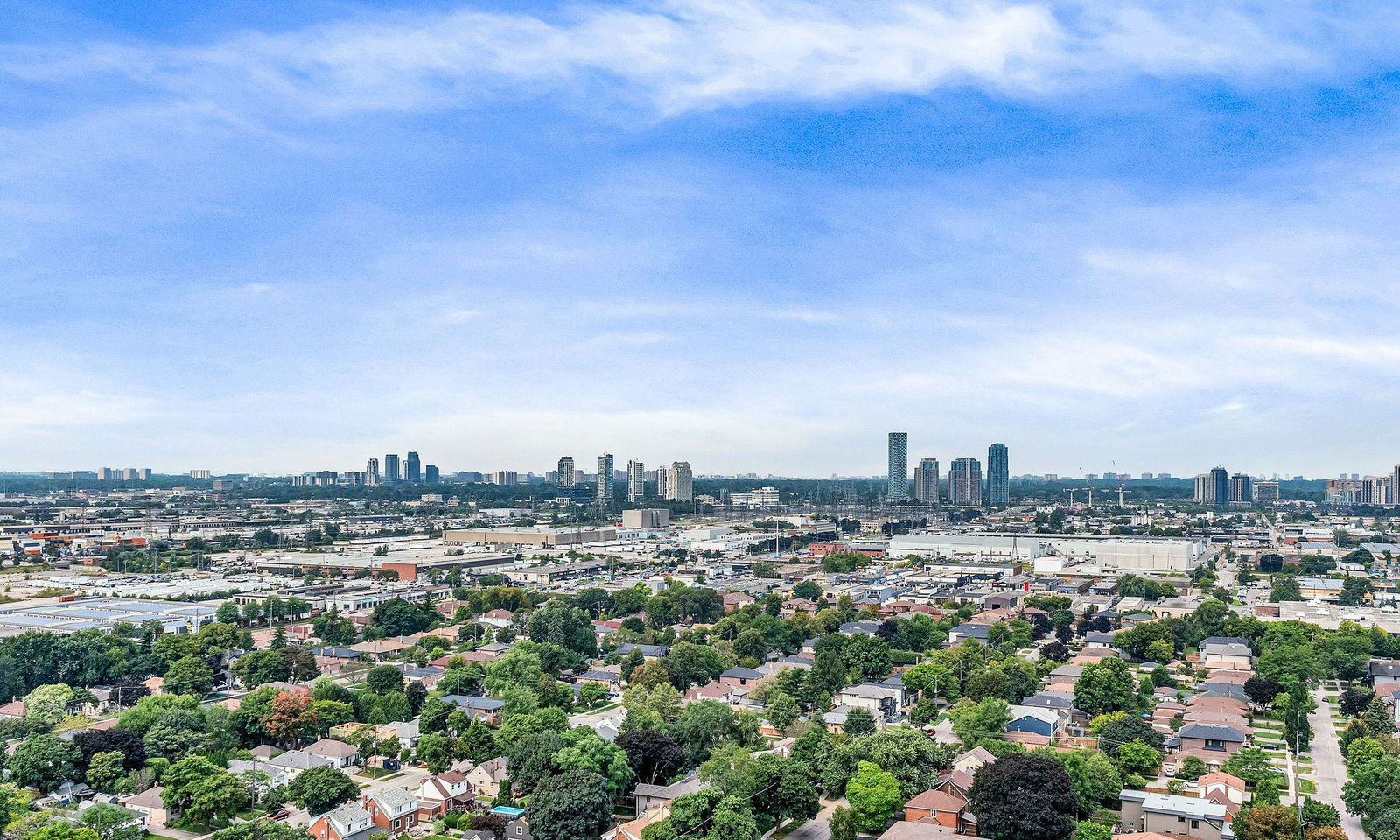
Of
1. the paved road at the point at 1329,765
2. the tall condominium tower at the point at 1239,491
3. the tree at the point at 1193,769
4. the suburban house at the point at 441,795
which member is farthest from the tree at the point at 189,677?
the tall condominium tower at the point at 1239,491

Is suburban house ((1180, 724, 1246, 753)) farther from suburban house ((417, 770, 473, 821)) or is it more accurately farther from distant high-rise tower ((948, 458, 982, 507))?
distant high-rise tower ((948, 458, 982, 507))

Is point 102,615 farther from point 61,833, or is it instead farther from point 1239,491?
point 1239,491

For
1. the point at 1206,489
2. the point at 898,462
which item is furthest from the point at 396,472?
the point at 1206,489

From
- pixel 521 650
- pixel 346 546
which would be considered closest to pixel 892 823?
pixel 521 650

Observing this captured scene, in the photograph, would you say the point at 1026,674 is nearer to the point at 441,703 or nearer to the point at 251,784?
the point at 441,703

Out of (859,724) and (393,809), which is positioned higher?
(859,724)

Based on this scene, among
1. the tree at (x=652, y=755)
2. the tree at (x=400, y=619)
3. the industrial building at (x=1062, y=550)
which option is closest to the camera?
the tree at (x=652, y=755)

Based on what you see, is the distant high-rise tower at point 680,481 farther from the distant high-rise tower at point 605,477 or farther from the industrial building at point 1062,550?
the industrial building at point 1062,550
